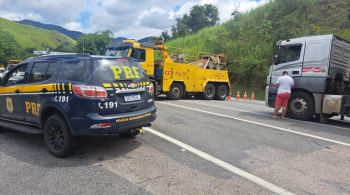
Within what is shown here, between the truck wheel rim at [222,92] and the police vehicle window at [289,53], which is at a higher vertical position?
the police vehicle window at [289,53]

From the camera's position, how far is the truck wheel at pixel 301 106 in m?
9.60

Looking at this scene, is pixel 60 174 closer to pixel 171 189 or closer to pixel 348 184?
pixel 171 189

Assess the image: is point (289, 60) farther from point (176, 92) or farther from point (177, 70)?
point (176, 92)

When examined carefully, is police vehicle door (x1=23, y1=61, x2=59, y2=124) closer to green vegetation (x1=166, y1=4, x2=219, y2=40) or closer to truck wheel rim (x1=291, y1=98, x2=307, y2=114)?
truck wheel rim (x1=291, y1=98, x2=307, y2=114)

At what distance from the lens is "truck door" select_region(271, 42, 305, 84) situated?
991cm

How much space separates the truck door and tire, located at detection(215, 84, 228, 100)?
678cm

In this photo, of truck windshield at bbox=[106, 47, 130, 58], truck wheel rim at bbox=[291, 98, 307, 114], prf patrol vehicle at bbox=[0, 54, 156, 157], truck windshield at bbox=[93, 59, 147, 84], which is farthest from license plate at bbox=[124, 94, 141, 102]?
truck windshield at bbox=[106, 47, 130, 58]

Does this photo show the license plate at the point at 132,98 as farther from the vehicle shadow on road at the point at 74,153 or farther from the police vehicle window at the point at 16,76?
the police vehicle window at the point at 16,76

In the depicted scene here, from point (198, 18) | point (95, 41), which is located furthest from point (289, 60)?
point (95, 41)

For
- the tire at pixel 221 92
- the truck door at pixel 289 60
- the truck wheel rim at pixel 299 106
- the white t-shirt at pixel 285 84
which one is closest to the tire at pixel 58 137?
the white t-shirt at pixel 285 84

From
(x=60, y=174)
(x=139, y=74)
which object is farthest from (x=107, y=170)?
(x=139, y=74)

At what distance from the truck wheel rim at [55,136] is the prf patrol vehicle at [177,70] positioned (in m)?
8.17

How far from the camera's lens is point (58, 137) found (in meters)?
5.38

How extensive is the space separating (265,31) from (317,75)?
17611mm
